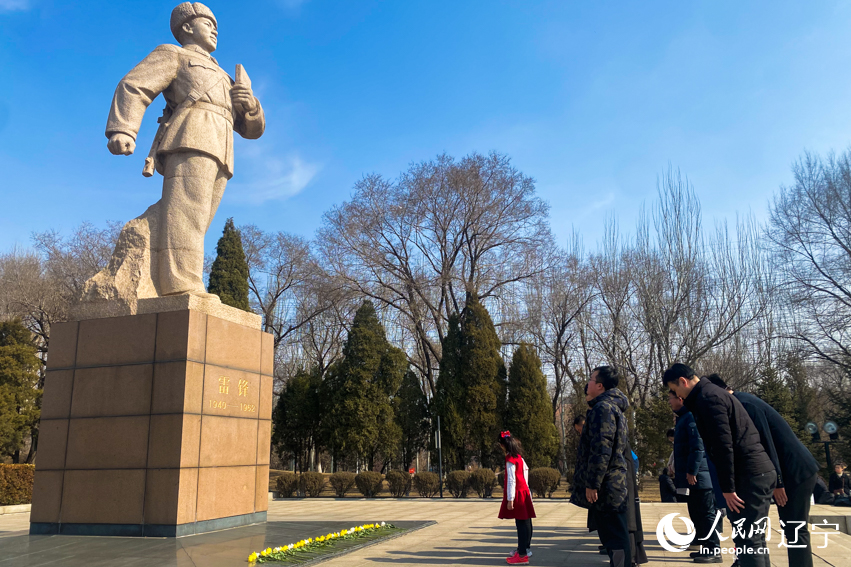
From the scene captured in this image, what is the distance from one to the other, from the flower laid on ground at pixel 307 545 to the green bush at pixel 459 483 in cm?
983

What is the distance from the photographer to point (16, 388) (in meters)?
20.1

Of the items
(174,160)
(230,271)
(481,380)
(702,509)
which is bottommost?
(702,509)

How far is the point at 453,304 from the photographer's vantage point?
24.8 meters

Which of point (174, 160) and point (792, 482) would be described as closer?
point (792, 482)

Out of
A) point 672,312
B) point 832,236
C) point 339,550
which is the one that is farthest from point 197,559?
point 832,236

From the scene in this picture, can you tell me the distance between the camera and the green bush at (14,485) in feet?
44.9

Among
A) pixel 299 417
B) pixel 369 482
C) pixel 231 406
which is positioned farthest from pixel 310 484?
pixel 231 406

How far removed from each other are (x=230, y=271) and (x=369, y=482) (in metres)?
13.0

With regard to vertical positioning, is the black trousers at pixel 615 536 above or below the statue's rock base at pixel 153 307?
below

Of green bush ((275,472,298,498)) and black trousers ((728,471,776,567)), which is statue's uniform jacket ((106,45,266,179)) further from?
green bush ((275,472,298,498))

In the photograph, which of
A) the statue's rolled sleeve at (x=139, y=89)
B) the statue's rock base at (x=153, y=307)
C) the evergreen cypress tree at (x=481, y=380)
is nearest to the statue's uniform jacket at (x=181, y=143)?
the statue's rolled sleeve at (x=139, y=89)

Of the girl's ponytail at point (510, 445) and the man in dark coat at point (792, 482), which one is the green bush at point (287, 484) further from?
the man in dark coat at point (792, 482)

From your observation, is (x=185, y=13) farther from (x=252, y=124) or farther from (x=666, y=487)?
(x=666, y=487)

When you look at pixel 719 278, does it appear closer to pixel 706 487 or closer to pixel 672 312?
pixel 672 312
